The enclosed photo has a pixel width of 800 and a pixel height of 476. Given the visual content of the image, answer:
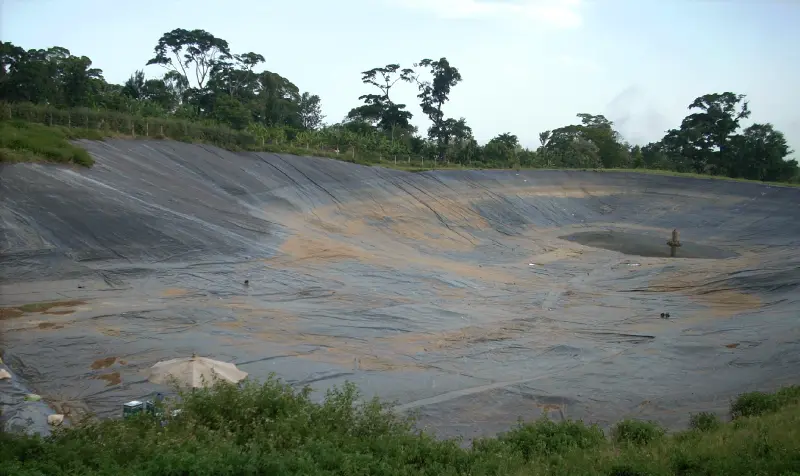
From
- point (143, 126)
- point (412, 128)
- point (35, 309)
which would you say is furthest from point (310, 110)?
point (35, 309)

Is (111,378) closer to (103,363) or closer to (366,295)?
(103,363)

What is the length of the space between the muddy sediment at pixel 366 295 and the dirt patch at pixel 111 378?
0.12 m

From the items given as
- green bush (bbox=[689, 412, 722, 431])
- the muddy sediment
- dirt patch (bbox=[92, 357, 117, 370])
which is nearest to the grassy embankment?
the muddy sediment

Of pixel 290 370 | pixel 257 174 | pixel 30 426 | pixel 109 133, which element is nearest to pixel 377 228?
pixel 257 174

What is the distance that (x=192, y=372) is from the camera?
36.6 feet

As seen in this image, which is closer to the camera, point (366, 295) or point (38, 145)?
point (366, 295)

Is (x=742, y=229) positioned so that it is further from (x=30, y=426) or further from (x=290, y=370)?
(x=30, y=426)

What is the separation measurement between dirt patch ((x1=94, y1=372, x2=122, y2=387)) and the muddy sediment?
12 centimetres

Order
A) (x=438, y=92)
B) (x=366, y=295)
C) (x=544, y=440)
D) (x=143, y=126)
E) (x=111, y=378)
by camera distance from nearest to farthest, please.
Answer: (x=544, y=440) → (x=111, y=378) → (x=366, y=295) → (x=143, y=126) → (x=438, y=92)

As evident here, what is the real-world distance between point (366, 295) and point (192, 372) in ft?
32.0

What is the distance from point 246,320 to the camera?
655 inches

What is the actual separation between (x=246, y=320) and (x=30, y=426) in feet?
23.7

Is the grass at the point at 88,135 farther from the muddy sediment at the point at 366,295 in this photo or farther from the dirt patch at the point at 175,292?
the dirt patch at the point at 175,292

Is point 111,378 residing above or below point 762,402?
below
